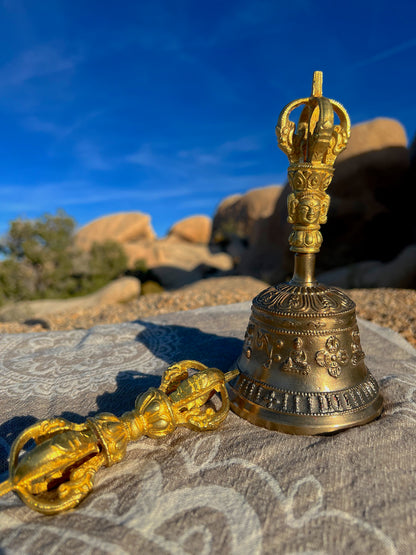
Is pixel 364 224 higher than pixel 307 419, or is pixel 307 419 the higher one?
pixel 364 224

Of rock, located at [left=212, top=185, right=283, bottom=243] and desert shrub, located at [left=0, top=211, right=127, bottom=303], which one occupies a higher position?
rock, located at [left=212, top=185, right=283, bottom=243]

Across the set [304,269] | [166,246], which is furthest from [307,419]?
[166,246]

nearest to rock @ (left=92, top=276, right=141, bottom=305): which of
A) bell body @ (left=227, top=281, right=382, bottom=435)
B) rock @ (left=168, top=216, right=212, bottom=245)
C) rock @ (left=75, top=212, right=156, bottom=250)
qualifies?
bell body @ (left=227, top=281, right=382, bottom=435)

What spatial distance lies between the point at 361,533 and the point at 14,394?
1.53m

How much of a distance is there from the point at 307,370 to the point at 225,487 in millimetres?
558

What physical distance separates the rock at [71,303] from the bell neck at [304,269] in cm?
527

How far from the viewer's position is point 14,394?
5.75 ft

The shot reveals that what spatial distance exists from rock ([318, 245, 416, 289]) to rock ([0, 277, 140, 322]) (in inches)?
164

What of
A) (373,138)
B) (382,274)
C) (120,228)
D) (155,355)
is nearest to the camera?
(155,355)

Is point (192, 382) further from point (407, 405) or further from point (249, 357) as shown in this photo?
point (407, 405)

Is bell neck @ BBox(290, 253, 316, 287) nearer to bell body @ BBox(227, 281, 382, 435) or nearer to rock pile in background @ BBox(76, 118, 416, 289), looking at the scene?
Answer: bell body @ BBox(227, 281, 382, 435)

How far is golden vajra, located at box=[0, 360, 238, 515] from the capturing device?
104 cm

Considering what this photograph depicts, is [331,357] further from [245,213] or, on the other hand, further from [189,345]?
[245,213]

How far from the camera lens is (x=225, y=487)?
1.17m
